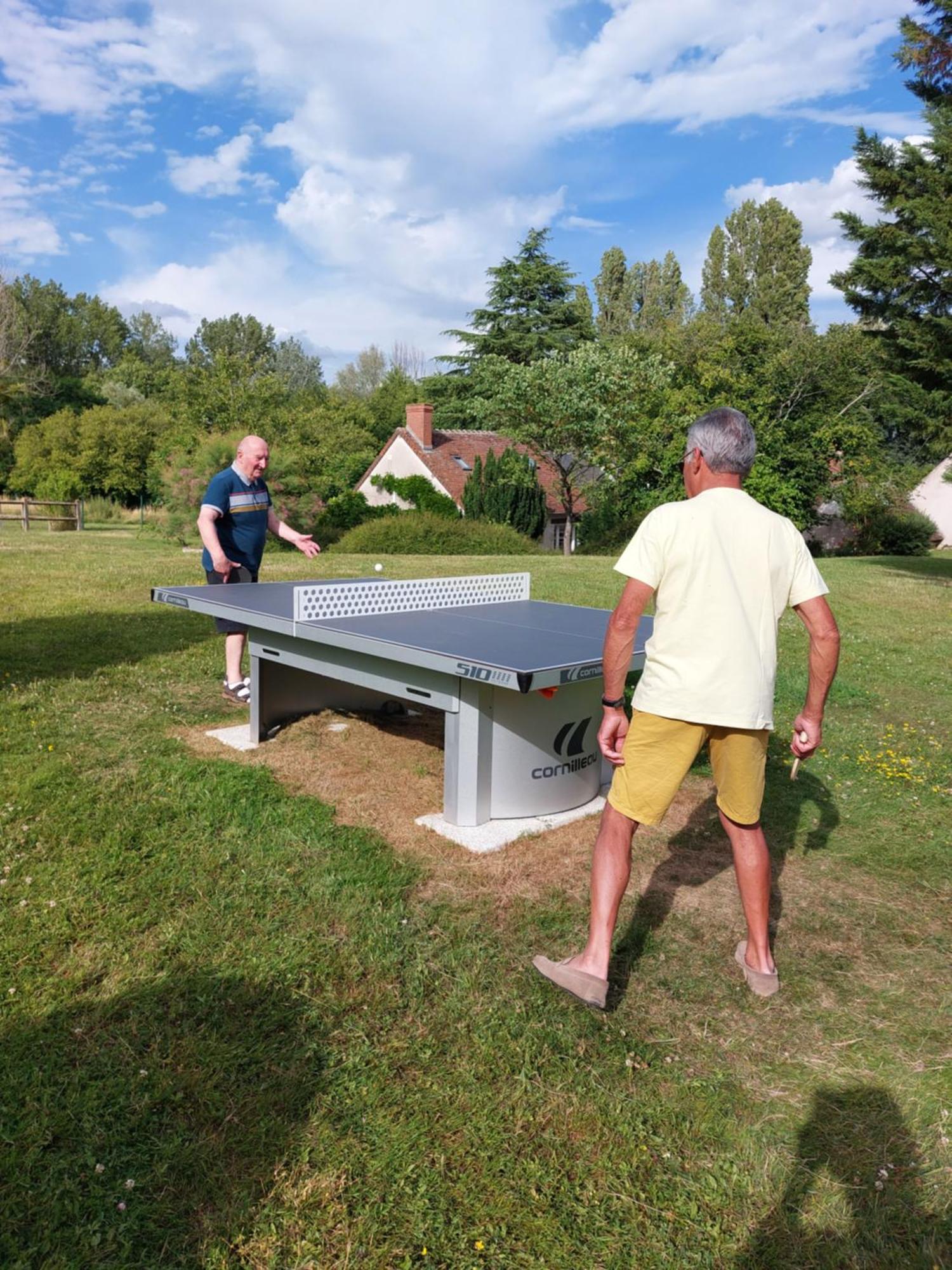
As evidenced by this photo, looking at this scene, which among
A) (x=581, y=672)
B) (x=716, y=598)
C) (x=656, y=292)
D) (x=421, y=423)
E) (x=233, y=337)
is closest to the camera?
(x=716, y=598)

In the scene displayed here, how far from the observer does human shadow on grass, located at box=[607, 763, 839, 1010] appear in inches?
143

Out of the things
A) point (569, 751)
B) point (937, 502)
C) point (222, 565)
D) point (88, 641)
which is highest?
point (937, 502)

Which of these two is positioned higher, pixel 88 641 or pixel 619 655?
pixel 619 655

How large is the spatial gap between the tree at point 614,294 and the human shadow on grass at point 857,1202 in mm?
60574

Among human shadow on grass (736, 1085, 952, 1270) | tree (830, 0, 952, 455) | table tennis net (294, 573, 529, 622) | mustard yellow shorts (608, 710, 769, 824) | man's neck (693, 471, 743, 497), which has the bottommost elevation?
human shadow on grass (736, 1085, 952, 1270)

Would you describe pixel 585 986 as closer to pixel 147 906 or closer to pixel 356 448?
pixel 147 906

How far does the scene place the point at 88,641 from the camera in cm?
898

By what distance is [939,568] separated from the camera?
22.1 m

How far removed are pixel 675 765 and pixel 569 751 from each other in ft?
6.69

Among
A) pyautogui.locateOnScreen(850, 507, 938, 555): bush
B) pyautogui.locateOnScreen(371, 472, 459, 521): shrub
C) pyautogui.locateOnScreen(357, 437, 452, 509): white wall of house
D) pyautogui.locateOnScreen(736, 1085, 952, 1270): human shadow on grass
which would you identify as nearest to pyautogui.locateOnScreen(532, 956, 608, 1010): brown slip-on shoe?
pyautogui.locateOnScreen(736, 1085, 952, 1270): human shadow on grass

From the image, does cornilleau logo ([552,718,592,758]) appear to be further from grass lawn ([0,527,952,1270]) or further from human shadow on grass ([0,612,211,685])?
human shadow on grass ([0,612,211,685])

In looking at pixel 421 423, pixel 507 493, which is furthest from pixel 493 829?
pixel 421 423

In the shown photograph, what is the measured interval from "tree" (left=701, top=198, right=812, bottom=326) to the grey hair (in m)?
51.4

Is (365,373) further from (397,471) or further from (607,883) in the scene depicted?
(607,883)
